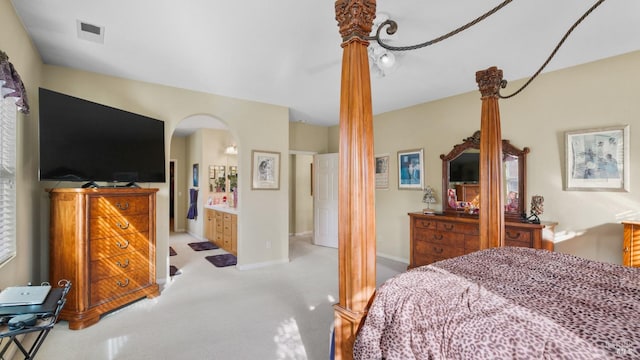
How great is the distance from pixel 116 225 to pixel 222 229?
2.83 m

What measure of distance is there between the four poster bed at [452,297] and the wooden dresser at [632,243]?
137 centimetres

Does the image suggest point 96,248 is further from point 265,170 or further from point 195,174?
point 195,174

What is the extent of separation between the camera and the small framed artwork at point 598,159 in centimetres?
287

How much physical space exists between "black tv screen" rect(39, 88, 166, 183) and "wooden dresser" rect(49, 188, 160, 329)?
249 mm

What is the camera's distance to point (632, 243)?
→ 254 centimetres

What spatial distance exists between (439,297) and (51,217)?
11.2 feet

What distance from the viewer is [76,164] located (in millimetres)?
2742

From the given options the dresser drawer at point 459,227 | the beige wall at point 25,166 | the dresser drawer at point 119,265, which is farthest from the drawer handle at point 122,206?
the dresser drawer at point 459,227

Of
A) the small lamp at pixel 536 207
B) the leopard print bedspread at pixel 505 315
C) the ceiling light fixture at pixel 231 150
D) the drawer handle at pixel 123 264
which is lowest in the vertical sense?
the drawer handle at pixel 123 264

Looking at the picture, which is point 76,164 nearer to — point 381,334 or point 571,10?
point 381,334

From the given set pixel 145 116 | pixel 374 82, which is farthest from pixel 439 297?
pixel 145 116

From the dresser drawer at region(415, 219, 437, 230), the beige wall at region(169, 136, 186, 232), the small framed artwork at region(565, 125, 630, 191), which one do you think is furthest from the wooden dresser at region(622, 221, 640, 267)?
the beige wall at region(169, 136, 186, 232)

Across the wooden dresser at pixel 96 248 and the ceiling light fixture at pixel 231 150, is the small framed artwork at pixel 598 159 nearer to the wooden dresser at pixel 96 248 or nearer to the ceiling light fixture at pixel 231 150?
the wooden dresser at pixel 96 248

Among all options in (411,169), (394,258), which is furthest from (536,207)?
(394,258)
